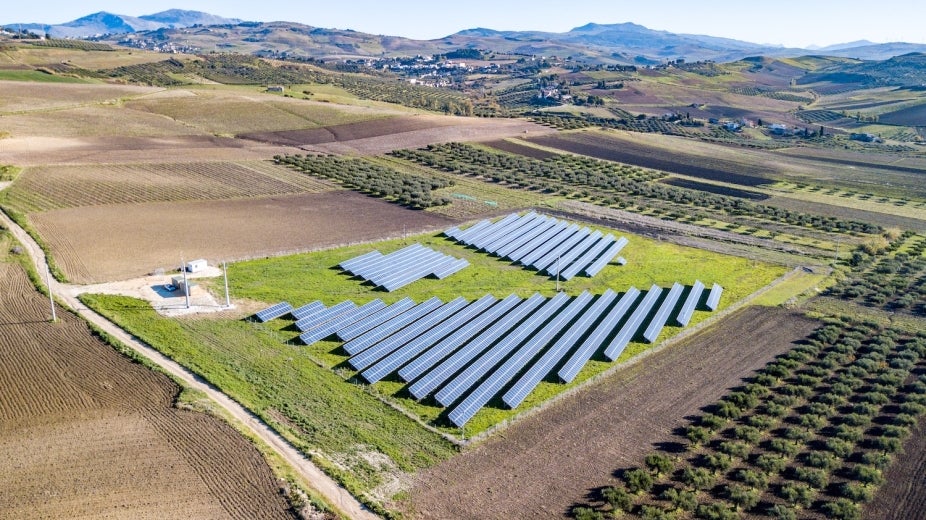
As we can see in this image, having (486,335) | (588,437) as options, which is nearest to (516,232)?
(486,335)

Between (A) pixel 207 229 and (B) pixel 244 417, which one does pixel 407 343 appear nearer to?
(B) pixel 244 417

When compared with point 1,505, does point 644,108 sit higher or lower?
higher

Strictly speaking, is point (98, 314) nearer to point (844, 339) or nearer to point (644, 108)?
point (844, 339)

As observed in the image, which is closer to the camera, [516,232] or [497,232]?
[497,232]

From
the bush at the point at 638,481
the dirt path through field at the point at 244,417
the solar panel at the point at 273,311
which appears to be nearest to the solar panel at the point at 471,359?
the dirt path through field at the point at 244,417

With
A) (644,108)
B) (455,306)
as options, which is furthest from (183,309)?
(644,108)

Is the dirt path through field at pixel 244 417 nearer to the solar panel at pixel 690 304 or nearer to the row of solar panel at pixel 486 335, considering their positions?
the row of solar panel at pixel 486 335

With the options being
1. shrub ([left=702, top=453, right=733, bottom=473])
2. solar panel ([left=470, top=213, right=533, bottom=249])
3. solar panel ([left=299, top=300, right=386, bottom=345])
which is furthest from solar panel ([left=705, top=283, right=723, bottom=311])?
solar panel ([left=299, top=300, right=386, bottom=345])

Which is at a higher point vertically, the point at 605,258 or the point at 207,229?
the point at 207,229
